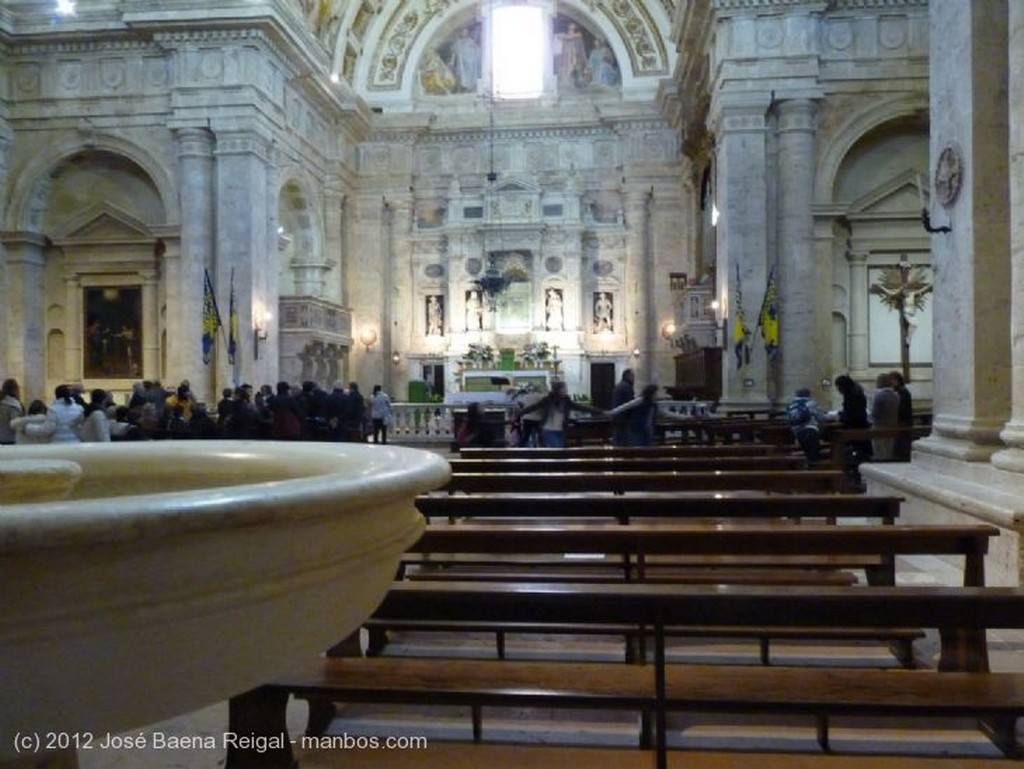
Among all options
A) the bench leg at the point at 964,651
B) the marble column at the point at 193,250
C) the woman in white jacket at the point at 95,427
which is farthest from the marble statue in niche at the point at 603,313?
the bench leg at the point at 964,651

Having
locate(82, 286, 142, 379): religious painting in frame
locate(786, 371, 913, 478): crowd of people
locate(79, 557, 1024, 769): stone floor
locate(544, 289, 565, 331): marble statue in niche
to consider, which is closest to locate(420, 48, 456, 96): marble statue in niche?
locate(544, 289, 565, 331): marble statue in niche

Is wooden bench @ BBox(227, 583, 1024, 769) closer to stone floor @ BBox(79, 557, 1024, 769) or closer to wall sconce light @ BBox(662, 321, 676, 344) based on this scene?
stone floor @ BBox(79, 557, 1024, 769)

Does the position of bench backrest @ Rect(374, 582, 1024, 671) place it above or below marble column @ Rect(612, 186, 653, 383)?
below

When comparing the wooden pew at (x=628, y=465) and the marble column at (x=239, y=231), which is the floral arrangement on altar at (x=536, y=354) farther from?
the wooden pew at (x=628, y=465)

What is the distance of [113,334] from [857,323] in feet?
54.5

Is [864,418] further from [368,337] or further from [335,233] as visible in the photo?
[368,337]

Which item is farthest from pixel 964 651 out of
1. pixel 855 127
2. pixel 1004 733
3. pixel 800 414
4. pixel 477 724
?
pixel 855 127

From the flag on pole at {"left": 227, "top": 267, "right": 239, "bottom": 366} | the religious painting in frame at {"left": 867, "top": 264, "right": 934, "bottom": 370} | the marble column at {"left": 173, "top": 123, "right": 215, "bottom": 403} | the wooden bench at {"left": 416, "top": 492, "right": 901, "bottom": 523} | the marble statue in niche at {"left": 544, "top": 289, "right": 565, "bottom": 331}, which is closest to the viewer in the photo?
the wooden bench at {"left": 416, "top": 492, "right": 901, "bottom": 523}

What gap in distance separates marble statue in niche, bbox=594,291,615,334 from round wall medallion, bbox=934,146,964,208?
19.8 meters

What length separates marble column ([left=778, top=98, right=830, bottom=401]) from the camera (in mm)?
15539

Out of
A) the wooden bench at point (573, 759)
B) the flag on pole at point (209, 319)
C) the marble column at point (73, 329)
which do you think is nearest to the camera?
the wooden bench at point (573, 759)

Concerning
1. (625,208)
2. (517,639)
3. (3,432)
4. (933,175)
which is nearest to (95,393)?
(3,432)

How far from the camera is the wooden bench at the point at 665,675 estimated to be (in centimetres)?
226

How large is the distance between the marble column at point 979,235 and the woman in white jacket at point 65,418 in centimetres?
789
